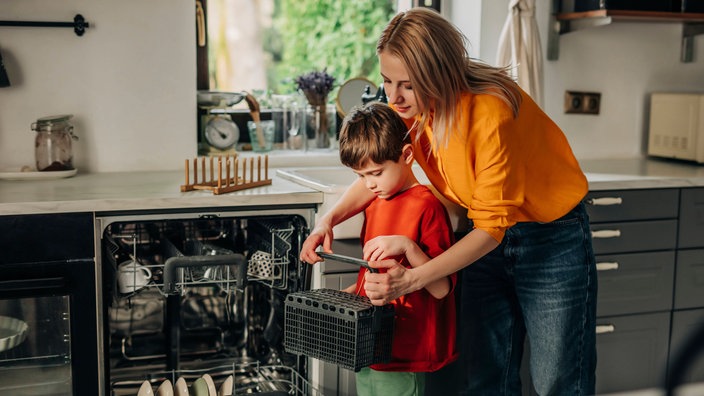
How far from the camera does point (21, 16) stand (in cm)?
257

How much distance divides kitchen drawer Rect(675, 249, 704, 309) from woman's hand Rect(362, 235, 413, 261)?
1.43 meters

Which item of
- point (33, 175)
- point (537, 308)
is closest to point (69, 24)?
point (33, 175)

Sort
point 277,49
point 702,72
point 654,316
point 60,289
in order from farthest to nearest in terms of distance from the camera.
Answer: point 277,49
point 702,72
point 654,316
point 60,289

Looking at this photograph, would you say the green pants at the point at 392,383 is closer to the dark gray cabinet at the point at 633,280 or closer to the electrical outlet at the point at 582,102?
the dark gray cabinet at the point at 633,280

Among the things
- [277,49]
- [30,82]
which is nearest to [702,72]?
[277,49]

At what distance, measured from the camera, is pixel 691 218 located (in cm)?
276

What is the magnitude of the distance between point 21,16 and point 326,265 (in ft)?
4.17

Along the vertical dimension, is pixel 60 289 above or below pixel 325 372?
above

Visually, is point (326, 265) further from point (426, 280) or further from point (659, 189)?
point (659, 189)

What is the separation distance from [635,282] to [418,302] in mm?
1172

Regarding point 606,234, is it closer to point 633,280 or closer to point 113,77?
point 633,280

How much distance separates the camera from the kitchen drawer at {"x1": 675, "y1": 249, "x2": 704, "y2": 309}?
2.78 m

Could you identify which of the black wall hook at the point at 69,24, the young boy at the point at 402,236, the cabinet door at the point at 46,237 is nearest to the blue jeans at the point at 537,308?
the young boy at the point at 402,236

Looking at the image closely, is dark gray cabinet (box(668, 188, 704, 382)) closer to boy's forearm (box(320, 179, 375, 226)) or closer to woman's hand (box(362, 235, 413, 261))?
boy's forearm (box(320, 179, 375, 226))
